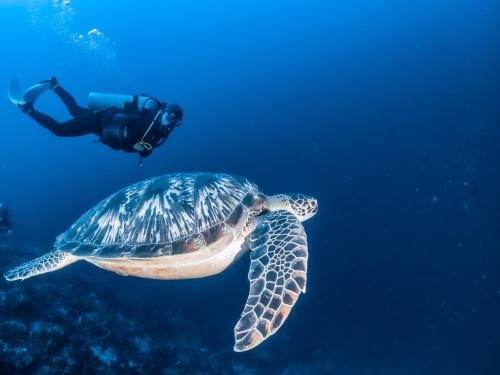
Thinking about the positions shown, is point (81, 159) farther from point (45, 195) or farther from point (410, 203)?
point (410, 203)

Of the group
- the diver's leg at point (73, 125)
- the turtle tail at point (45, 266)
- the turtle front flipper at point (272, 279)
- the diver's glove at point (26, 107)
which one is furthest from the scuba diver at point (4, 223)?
the turtle front flipper at point (272, 279)

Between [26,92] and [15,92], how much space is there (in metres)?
0.83

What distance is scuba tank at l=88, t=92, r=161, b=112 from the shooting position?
388 cm

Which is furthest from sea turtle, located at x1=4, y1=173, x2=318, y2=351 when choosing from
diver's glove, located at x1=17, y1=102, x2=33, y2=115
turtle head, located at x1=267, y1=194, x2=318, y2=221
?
diver's glove, located at x1=17, y1=102, x2=33, y2=115

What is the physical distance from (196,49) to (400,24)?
48420 mm

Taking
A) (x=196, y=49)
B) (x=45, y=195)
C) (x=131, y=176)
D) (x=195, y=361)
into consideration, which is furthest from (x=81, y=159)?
(x=196, y=49)

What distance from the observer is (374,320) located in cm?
888

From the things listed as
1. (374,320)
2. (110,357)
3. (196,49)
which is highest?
(196,49)

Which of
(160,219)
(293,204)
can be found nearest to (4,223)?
(160,219)

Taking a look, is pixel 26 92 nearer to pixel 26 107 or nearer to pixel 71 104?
pixel 26 107

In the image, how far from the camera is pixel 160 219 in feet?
10.8

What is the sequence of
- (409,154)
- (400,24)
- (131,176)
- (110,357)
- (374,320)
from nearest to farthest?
(110,357) < (374,320) < (409,154) < (131,176) < (400,24)

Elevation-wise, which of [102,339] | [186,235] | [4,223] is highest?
[186,235]

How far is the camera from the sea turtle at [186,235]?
2.89 metres
